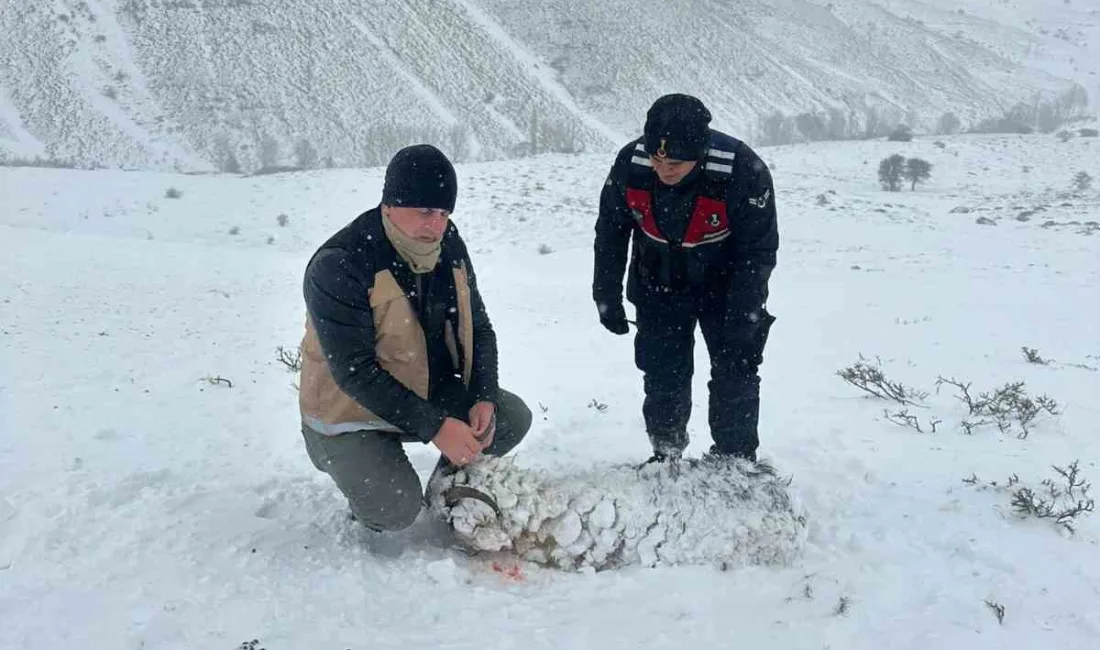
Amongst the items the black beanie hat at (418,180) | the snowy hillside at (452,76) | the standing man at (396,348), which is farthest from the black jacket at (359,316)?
the snowy hillside at (452,76)

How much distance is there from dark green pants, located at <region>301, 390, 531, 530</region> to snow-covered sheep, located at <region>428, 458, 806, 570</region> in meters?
0.16

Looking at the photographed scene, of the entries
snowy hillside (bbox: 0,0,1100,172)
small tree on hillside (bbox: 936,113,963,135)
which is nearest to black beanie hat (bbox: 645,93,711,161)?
snowy hillside (bbox: 0,0,1100,172)

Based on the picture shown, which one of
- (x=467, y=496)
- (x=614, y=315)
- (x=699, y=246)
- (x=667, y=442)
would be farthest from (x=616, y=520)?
(x=699, y=246)

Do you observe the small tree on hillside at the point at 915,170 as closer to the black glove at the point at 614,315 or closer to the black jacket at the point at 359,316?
the black glove at the point at 614,315

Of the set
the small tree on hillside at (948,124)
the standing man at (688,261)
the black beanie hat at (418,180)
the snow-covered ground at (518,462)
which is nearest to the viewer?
the snow-covered ground at (518,462)

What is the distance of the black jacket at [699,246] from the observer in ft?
10.1

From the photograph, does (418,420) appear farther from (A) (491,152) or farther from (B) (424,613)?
(A) (491,152)

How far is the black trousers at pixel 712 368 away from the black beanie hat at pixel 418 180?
1.23 metres

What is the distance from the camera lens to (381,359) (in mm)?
2820

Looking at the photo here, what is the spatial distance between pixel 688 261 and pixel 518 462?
1376 mm

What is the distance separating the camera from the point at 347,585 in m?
2.66

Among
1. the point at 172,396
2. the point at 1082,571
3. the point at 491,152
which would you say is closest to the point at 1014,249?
the point at 1082,571

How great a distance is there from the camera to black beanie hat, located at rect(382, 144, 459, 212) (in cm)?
264

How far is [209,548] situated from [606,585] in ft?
4.91
